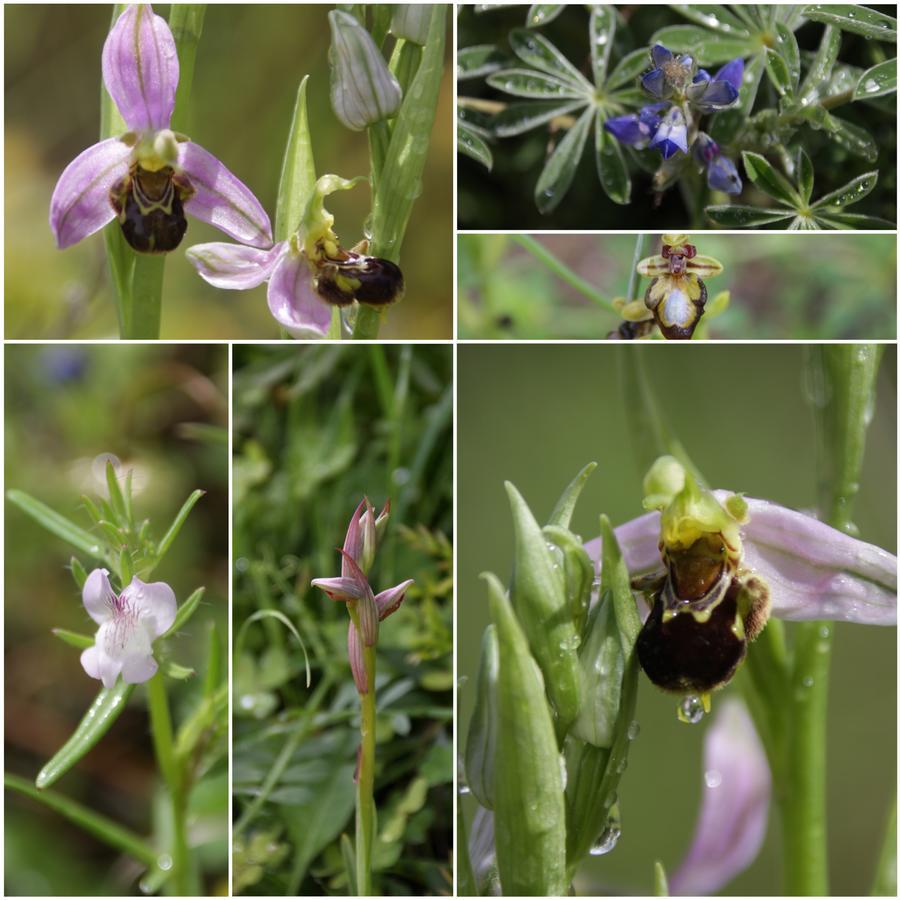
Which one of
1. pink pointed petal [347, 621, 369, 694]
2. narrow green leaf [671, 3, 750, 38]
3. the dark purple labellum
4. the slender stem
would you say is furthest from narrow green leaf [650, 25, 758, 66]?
pink pointed petal [347, 621, 369, 694]

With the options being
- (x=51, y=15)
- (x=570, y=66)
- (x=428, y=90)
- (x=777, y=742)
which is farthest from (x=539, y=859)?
(x=51, y=15)

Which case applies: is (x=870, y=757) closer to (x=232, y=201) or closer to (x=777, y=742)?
(x=777, y=742)

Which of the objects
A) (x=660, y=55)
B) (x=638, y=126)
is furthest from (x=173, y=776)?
(x=660, y=55)

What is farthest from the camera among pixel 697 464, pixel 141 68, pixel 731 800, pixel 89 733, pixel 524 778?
pixel 697 464

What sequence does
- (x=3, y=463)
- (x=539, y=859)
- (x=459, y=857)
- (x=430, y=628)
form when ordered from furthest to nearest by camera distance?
(x=3, y=463), (x=430, y=628), (x=459, y=857), (x=539, y=859)

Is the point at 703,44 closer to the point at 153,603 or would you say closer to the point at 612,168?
the point at 612,168

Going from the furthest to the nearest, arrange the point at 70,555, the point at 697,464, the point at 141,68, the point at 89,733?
the point at 697,464 < the point at 70,555 < the point at 89,733 < the point at 141,68
